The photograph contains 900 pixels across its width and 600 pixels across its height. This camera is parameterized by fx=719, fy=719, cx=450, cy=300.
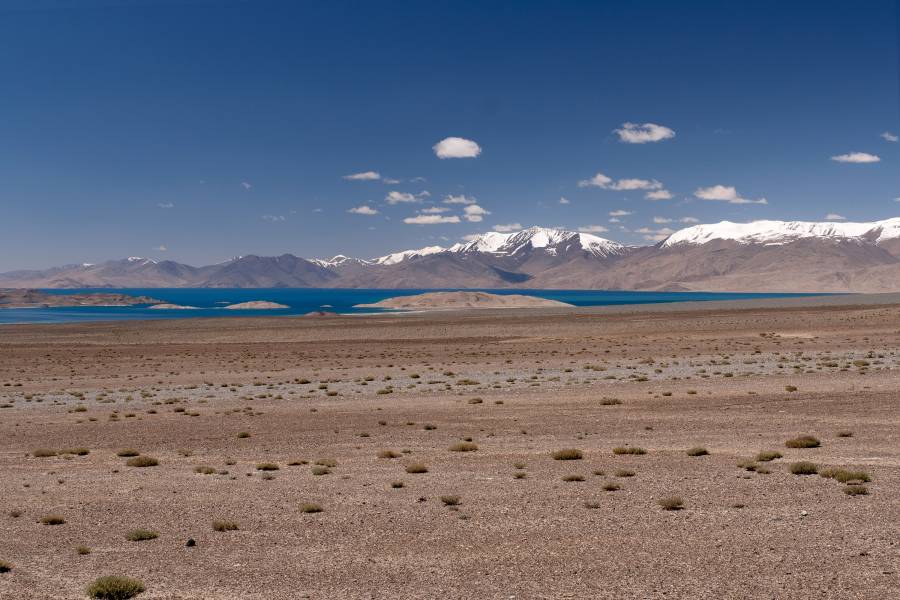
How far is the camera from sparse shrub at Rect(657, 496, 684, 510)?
13.3 metres

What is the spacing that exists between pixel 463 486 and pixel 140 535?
261 inches

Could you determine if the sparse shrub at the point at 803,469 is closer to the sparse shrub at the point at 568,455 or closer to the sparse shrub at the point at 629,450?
the sparse shrub at the point at 629,450

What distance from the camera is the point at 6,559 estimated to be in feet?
36.2

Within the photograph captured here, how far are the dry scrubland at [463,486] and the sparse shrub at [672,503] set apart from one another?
0.03 m

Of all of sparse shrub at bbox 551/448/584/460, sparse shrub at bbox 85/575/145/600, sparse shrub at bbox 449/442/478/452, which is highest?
sparse shrub at bbox 85/575/145/600

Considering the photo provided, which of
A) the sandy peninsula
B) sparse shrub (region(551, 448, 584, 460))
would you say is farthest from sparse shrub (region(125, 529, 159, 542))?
the sandy peninsula

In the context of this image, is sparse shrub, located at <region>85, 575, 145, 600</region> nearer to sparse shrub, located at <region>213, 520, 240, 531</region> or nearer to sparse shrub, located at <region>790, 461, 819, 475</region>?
sparse shrub, located at <region>213, 520, 240, 531</region>

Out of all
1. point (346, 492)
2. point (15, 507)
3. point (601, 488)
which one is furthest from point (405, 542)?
point (15, 507)

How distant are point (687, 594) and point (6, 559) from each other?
32.9 ft

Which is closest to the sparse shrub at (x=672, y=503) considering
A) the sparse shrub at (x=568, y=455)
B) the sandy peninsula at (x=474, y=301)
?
the sparse shrub at (x=568, y=455)

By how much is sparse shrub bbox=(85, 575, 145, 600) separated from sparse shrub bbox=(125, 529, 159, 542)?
2412 millimetres

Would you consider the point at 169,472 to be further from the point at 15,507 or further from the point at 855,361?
the point at 855,361

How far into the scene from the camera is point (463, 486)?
1577 cm

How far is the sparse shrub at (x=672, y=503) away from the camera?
1333 cm
